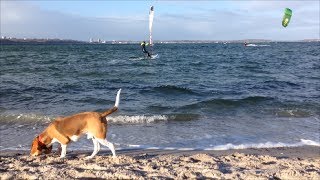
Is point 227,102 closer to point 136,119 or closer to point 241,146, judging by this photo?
point 136,119

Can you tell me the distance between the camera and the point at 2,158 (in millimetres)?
7973

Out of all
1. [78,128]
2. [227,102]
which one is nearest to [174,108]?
[227,102]

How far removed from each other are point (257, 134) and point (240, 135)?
535 mm

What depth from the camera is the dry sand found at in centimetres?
660

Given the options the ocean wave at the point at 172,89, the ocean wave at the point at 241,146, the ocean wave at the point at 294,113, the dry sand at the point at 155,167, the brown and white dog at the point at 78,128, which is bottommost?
the ocean wave at the point at 172,89

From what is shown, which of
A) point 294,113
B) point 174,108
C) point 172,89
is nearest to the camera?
point 294,113

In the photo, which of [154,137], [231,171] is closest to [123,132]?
[154,137]

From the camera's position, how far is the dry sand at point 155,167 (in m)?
6.60

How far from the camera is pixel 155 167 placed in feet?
23.4

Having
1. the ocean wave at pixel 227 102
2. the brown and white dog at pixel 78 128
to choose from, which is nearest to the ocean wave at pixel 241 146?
the brown and white dog at pixel 78 128

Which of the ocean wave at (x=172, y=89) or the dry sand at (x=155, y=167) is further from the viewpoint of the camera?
the ocean wave at (x=172, y=89)

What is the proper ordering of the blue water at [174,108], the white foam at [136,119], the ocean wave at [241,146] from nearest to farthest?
1. the ocean wave at [241,146]
2. the blue water at [174,108]
3. the white foam at [136,119]

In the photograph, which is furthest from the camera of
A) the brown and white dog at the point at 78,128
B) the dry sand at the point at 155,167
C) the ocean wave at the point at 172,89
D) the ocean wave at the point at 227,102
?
the ocean wave at the point at 172,89

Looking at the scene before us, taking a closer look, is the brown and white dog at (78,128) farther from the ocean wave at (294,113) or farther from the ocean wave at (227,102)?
the ocean wave at (294,113)
